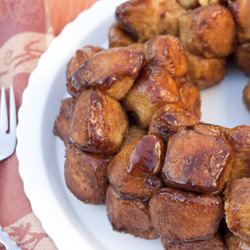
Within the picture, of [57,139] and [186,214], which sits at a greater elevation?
[186,214]

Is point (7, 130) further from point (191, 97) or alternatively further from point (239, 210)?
point (239, 210)

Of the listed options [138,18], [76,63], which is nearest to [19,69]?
[76,63]

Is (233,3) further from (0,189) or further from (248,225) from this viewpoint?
(0,189)

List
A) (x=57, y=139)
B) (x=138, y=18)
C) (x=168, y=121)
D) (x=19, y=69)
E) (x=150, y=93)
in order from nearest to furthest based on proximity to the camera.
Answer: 1. (x=168, y=121)
2. (x=150, y=93)
3. (x=138, y=18)
4. (x=57, y=139)
5. (x=19, y=69)

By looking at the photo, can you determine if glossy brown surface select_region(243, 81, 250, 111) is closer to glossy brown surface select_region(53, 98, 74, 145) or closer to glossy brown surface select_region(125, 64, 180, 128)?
glossy brown surface select_region(125, 64, 180, 128)

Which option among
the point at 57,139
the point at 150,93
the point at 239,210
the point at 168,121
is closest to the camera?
the point at 239,210

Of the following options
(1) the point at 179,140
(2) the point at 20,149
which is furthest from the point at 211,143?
(2) the point at 20,149
